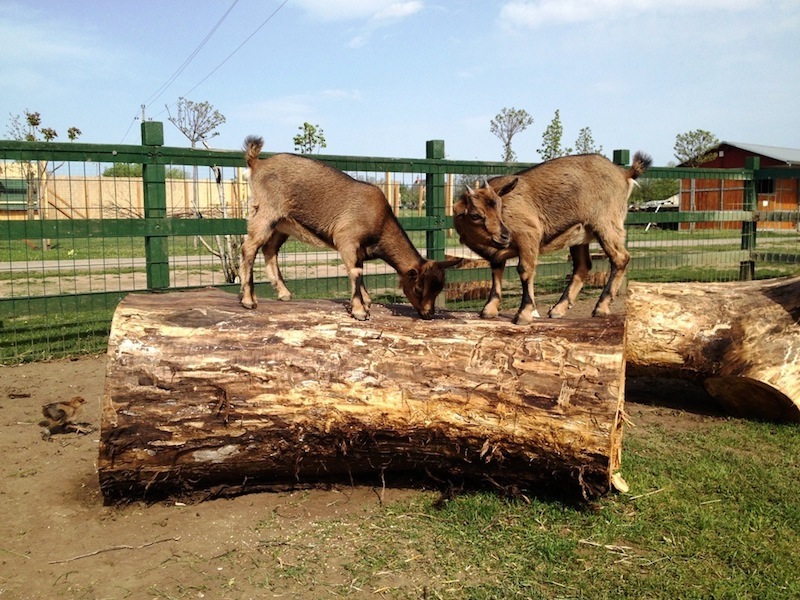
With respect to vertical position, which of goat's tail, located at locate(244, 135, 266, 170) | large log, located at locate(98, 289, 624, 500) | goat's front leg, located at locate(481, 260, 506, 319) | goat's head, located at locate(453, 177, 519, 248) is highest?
goat's tail, located at locate(244, 135, 266, 170)

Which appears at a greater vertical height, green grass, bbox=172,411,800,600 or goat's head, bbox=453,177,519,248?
goat's head, bbox=453,177,519,248

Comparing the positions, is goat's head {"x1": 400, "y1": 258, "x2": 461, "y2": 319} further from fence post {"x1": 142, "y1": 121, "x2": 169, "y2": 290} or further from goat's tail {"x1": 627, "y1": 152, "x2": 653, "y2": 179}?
fence post {"x1": 142, "y1": 121, "x2": 169, "y2": 290}

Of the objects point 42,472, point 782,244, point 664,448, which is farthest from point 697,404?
point 782,244

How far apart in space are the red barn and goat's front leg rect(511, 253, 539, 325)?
41.9ft

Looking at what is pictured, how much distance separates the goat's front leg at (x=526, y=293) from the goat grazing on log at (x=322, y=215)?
0.85 m

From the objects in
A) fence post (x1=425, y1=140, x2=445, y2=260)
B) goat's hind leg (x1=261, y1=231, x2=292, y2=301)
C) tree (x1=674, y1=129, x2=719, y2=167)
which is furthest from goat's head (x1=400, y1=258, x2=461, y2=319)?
tree (x1=674, y1=129, x2=719, y2=167)

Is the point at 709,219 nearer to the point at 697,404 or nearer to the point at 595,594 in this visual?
the point at 697,404

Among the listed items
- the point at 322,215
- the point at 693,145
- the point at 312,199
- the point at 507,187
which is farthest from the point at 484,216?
the point at 693,145

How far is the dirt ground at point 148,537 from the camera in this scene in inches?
144

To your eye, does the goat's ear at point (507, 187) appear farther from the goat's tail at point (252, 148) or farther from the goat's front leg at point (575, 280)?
the goat's tail at point (252, 148)

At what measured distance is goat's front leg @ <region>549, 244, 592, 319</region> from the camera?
21.7 ft

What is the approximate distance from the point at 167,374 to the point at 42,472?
160cm

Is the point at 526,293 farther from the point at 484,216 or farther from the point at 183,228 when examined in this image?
the point at 183,228

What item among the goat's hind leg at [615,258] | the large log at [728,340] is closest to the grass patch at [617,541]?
the large log at [728,340]
